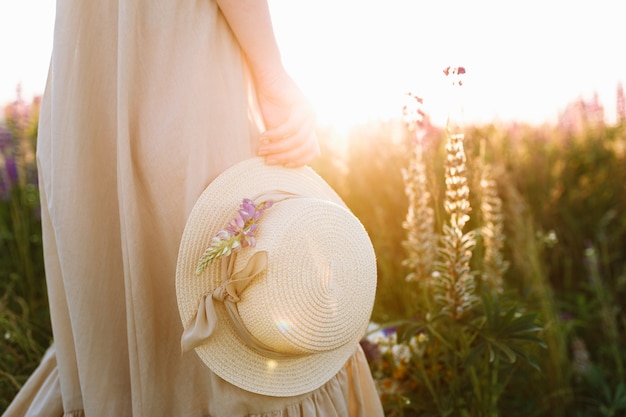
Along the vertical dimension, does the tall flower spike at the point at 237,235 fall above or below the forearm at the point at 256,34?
below

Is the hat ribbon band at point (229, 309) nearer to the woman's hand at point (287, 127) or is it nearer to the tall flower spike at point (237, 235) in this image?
the tall flower spike at point (237, 235)

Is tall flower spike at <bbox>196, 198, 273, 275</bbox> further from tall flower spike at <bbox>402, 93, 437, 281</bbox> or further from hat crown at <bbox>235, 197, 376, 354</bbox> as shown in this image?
tall flower spike at <bbox>402, 93, 437, 281</bbox>

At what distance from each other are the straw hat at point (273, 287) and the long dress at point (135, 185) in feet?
0.22

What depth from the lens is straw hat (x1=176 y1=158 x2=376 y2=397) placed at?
5.23 feet

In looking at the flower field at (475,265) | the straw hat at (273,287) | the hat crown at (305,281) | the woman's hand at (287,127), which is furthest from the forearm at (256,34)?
the flower field at (475,265)

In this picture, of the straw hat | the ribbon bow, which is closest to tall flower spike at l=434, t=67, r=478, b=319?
the straw hat

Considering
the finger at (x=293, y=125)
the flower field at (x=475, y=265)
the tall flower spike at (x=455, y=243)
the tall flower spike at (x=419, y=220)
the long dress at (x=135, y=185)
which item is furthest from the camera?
the tall flower spike at (x=419, y=220)

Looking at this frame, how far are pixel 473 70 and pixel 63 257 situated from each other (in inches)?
56.2

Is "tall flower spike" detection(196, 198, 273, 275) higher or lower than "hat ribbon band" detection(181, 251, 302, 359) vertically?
higher

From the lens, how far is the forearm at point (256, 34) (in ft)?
5.72

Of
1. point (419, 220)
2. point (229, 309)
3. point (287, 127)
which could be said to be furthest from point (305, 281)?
point (419, 220)

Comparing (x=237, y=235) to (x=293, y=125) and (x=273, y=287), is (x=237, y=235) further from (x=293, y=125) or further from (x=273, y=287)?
(x=293, y=125)

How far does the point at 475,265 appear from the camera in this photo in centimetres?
266

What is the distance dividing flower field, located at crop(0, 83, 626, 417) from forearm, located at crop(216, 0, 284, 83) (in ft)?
1.84
